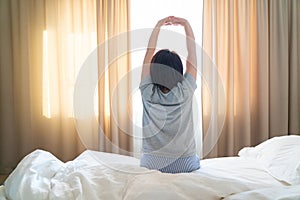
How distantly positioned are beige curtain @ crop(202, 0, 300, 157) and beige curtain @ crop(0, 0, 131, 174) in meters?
0.85

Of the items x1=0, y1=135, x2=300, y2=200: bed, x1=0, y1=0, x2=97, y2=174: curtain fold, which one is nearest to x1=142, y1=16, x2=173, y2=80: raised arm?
x1=0, y1=135, x2=300, y2=200: bed

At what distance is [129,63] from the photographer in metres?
2.82

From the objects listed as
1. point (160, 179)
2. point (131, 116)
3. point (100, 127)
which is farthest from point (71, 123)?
point (160, 179)

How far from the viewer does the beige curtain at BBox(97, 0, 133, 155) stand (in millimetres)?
2814

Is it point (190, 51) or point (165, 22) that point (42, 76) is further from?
point (190, 51)

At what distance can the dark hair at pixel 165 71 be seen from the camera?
1349 millimetres

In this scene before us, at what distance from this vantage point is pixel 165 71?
135 cm

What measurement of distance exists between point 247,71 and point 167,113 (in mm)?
1834

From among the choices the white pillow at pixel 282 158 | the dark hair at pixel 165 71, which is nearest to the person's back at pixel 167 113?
the dark hair at pixel 165 71

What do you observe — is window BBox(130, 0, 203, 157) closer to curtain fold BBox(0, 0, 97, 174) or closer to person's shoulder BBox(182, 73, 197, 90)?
curtain fold BBox(0, 0, 97, 174)

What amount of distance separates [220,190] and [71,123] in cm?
209

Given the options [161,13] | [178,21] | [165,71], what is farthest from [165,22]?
[161,13]

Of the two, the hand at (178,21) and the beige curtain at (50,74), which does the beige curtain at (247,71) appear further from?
the hand at (178,21)

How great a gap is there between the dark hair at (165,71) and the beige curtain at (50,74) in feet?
4.85
